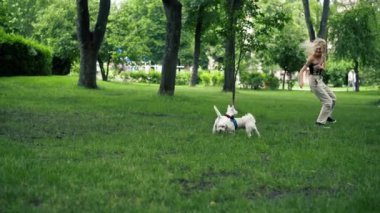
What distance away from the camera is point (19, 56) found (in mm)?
28953

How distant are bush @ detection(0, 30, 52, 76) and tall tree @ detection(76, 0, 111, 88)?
4784mm

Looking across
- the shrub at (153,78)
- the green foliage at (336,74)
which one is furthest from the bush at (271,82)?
the green foliage at (336,74)

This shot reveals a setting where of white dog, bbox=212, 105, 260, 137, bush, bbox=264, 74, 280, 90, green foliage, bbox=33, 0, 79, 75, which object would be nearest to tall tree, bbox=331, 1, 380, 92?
bush, bbox=264, 74, 280, 90

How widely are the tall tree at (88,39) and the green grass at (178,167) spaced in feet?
40.3

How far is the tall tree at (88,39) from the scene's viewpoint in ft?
76.9

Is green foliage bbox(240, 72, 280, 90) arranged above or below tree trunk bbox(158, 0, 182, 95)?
below

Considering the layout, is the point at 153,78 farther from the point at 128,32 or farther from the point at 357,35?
the point at 357,35

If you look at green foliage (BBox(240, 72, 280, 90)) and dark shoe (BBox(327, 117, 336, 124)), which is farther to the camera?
green foliage (BBox(240, 72, 280, 90))

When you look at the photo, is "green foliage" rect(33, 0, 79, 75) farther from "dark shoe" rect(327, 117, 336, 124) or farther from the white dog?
the white dog

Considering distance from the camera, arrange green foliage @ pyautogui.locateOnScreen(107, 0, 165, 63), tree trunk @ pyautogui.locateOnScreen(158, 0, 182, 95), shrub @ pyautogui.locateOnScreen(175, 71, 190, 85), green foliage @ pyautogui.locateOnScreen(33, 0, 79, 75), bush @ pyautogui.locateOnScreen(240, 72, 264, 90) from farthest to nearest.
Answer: shrub @ pyautogui.locateOnScreen(175, 71, 190, 85)
bush @ pyautogui.locateOnScreen(240, 72, 264, 90)
green foliage @ pyautogui.locateOnScreen(107, 0, 165, 63)
green foliage @ pyautogui.locateOnScreen(33, 0, 79, 75)
tree trunk @ pyautogui.locateOnScreen(158, 0, 182, 95)

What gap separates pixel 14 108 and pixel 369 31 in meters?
32.4

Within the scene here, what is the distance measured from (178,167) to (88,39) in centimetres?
1831

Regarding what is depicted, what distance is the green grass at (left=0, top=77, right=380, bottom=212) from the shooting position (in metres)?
4.88

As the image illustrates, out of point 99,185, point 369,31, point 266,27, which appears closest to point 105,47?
point 369,31
